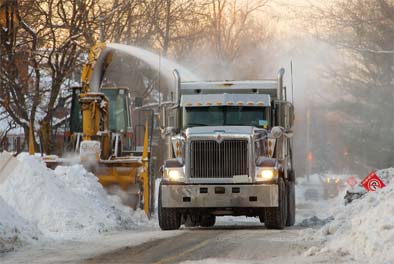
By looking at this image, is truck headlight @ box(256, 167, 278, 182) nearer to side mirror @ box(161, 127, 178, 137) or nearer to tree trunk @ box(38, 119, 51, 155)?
side mirror @ box(161, 127, 178, 137)

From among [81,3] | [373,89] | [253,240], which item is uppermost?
[81,3]

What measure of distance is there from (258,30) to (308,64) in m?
18.7

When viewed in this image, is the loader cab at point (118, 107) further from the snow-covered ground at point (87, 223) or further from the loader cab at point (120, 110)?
the snow-covered ground at point (87, 223)

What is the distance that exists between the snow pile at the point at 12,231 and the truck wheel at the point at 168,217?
149 inches

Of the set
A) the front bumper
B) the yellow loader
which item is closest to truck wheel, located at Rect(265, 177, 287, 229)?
the front bumper

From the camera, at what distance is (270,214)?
19.4 meters

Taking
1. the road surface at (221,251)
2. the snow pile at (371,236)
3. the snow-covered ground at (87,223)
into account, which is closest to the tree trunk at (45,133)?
the snow-covered ground at (87,223)

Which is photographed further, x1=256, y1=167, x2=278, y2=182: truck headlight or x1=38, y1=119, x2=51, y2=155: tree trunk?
x1=38, y1=119, x2=51, y2=155: tree trunk

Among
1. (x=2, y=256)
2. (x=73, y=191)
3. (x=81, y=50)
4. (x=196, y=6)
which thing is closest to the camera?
(x=2, y=256)

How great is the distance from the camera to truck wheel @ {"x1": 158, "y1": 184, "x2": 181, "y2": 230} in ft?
64.3

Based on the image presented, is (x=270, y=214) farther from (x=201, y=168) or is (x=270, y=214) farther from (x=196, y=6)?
(x=196, y=6)

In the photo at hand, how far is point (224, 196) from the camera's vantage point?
62.7 ft

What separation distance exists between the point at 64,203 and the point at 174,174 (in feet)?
8.54

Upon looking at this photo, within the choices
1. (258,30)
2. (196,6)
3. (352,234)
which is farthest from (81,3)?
(258,30)
